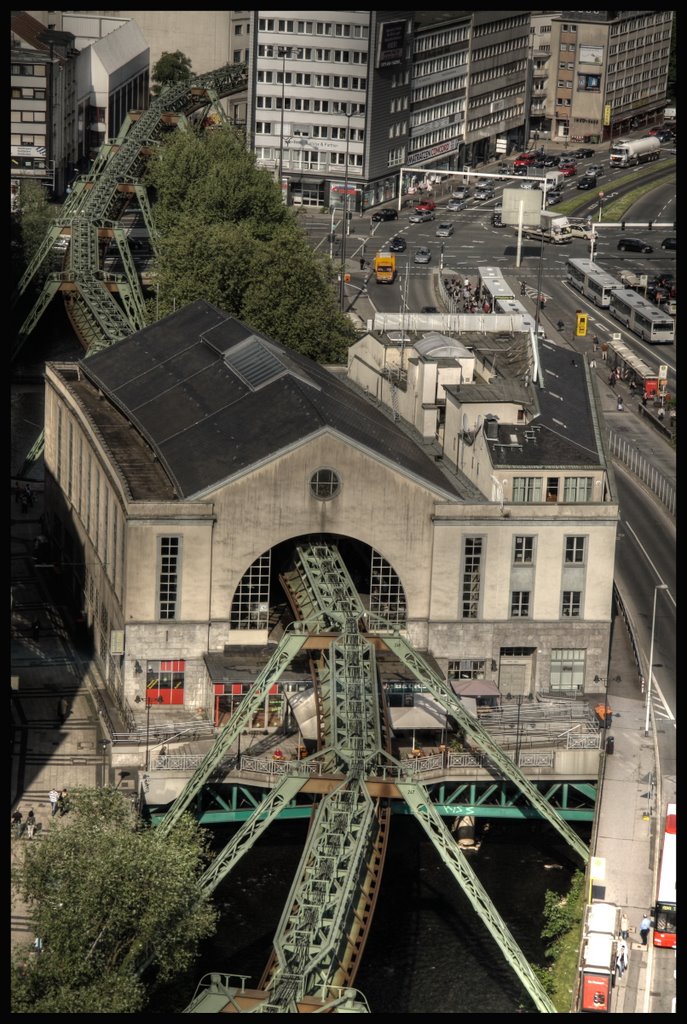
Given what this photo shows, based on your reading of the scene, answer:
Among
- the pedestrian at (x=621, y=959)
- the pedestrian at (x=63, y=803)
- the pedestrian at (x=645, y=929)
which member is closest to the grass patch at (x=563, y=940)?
the pedestrian at (x=621, y=959)

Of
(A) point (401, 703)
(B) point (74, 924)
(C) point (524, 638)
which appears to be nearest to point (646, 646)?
(C) point (524, 638)

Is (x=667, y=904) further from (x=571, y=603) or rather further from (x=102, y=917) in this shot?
(x=102, y=917)

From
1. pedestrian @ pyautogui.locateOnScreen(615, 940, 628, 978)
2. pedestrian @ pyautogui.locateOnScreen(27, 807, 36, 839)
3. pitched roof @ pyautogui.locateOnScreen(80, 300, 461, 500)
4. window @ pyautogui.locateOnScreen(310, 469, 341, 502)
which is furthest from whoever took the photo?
pitched roof @ pyautogui.locateOnScreen(80, 300, 461, 500)

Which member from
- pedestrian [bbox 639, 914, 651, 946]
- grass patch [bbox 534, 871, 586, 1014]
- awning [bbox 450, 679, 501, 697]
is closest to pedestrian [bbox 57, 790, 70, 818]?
awning [bbox 450, 679, 501, 697]

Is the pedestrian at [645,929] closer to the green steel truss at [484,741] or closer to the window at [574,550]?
the green steel truss at [484,741]

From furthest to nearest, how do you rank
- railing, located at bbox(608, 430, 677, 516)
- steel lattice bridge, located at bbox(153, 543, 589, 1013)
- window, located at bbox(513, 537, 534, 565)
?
railing, located at bbox(608, 430, 677, 516) → window, located at bbox(513, 537, 534, 565) → steel lattice bridge, located at bbox(153, 543, 589, 1013)

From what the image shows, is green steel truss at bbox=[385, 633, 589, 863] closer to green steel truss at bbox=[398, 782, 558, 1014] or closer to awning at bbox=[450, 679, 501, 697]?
awning at bbox=[450, 679, 501, 697]

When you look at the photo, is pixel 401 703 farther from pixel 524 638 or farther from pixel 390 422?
pixel 390 422
